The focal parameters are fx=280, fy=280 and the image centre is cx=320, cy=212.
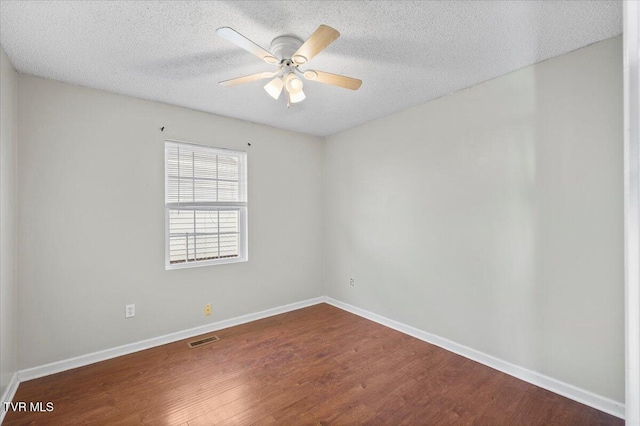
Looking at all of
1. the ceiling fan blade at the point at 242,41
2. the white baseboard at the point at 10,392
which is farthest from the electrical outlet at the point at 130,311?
the ceiling fan blade at the point at 242,41

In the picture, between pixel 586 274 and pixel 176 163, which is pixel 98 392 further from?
pixel 586 274

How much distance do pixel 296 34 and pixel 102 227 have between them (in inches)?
96.8

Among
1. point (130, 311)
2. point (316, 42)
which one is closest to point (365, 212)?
point (316, 42)

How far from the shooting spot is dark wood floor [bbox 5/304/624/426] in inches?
73.5

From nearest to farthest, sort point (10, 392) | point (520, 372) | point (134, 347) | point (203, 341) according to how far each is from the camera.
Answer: point (10, 392), point (520, 372), point (134, 347), point (203, 341)

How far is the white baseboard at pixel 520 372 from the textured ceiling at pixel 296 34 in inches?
97.0

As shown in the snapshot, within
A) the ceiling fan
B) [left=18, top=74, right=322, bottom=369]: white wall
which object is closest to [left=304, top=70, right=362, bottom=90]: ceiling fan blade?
the ceiling fan

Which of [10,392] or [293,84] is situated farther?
[10,392]

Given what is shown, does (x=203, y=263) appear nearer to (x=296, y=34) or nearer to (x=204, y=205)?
(x=204, y=205)

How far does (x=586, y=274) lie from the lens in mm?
1990

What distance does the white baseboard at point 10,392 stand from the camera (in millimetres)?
1883

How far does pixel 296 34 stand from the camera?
1.89m

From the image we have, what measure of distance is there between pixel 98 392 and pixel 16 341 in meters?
0.86
